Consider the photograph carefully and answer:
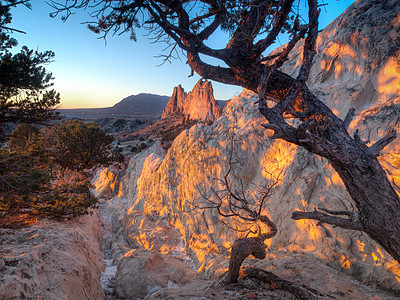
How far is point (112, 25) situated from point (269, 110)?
403 cm

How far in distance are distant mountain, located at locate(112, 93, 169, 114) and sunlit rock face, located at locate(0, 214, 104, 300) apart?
165 metres

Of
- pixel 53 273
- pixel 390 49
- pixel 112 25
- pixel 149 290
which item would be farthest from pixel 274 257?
pixel 112 25

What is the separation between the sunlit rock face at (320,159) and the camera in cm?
549

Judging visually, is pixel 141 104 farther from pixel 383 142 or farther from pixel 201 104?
pixel 383 142

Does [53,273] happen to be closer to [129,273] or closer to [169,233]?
[129,273]

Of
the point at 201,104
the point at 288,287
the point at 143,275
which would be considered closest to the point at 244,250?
the point at 288,287

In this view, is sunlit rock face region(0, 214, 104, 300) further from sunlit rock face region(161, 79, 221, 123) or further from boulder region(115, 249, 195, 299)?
sunlit rock face region(161, 79, 221, 123)

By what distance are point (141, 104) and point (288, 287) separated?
615 feet

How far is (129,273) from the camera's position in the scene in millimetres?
6406

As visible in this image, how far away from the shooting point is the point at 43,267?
13.4 feet

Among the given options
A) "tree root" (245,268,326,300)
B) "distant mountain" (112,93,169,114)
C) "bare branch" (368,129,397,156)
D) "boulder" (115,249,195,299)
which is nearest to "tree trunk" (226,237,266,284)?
"tree root" (245,268,326,300)

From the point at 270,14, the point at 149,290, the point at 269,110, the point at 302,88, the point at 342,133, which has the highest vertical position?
the point at 270,14

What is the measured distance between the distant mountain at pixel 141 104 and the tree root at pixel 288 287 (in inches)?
6564

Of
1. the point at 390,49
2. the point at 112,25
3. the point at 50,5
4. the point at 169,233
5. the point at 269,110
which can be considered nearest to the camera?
the point at 269,110
